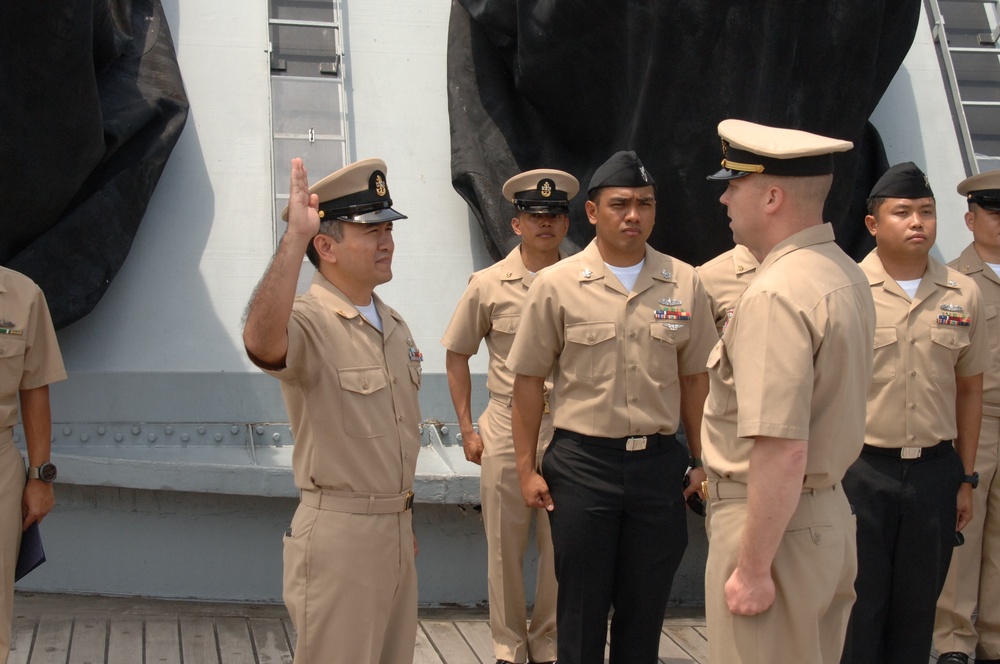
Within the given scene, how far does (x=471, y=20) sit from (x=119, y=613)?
2.97 m

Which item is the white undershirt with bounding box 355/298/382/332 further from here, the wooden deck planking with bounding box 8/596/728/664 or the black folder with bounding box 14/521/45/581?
the wooden deck planking with bounding box 8/596/728/664

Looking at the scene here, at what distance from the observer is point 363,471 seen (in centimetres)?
285

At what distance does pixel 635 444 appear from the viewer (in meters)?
3.33

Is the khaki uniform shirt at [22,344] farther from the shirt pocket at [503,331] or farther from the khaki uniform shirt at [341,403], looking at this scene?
the shirt pocket at [503,331]

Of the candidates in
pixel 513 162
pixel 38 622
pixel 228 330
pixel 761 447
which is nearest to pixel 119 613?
pixel 38 622

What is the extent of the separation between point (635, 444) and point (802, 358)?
42.8 inches

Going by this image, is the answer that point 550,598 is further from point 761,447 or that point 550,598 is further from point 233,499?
point 761,447

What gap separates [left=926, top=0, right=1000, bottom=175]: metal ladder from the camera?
5.89 meters

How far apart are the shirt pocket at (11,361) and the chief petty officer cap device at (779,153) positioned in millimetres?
2238

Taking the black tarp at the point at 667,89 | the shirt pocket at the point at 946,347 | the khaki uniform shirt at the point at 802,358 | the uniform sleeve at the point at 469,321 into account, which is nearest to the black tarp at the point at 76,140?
the black tarp at the point at 667,89

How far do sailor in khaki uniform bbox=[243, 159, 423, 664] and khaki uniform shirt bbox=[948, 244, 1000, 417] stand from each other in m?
2.17

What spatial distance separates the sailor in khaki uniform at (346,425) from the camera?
2742 millimetres

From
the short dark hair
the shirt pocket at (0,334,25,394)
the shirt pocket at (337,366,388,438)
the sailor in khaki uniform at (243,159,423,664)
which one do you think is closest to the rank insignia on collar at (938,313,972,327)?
the sailor in khaki uniform at (243,159,423,664)

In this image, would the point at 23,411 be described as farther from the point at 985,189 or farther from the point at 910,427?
the point at 985,189
